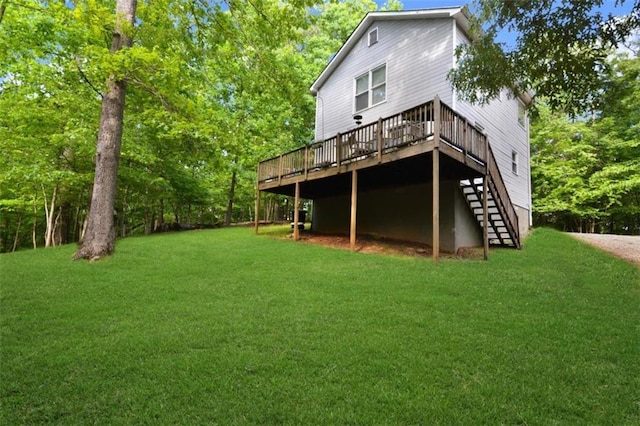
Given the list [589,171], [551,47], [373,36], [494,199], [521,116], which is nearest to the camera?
[551,47]

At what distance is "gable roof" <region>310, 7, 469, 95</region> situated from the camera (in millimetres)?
10195

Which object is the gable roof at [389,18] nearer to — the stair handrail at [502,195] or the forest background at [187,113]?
the forest background at [187,113]

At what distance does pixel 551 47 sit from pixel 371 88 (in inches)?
324

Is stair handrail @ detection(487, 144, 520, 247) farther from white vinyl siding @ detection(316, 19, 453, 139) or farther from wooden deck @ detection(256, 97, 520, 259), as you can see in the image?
white vinyl siding @ detection(316, 19, 453, 139)

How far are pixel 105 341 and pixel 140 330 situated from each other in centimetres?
37

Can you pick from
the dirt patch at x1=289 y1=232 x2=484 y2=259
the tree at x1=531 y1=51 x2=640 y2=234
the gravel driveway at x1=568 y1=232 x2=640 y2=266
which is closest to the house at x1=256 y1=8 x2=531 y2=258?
the dirt patch at x1=289 y1=232 x2=484 y2=259

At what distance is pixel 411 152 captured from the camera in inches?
307

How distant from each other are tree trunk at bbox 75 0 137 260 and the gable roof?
25.4 feet

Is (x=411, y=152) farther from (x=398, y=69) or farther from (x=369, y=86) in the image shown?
(x=369, y=86)

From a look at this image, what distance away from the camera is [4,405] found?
2547 millimetres

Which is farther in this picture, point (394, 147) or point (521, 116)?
point (521, 116)

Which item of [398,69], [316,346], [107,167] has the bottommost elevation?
[316,346]

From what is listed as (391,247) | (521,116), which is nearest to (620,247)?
(521,116)

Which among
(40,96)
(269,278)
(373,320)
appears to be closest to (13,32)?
(40,96)
